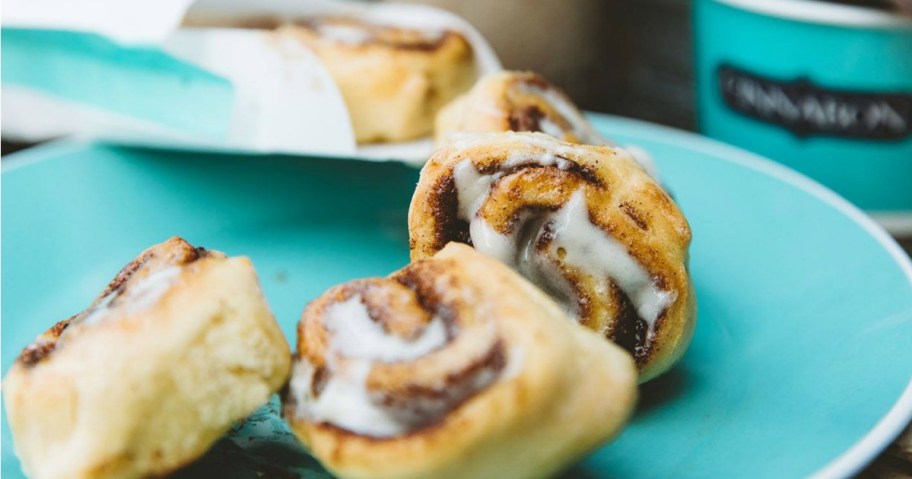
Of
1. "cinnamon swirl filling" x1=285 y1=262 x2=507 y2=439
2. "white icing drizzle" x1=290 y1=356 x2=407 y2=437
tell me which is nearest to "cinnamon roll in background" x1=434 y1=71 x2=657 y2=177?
"cinnamon swirl filling" x1=285 y1=262 x2=507 y2=439

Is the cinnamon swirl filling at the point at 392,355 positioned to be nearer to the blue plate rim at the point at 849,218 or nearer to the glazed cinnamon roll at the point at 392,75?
the blue plate rim at the point at 849,218

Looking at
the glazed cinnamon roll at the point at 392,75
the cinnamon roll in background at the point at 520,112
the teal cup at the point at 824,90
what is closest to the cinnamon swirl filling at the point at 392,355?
the cinnamon roll in background at the point at 520,112

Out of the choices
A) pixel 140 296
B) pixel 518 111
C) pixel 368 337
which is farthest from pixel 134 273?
pixel 518 111

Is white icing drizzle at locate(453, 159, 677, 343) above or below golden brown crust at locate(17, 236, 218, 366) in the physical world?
below

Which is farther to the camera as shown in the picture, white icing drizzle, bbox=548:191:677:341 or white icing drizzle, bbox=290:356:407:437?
white icing drizzle, bbox=548:191:677:341

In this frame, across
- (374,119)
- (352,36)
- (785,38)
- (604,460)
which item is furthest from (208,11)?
(604,460)

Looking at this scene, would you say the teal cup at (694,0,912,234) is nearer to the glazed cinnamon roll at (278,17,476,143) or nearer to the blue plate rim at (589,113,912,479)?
the blue plate rim at (589,113,912,479)

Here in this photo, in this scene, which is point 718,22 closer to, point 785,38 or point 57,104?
point 785,38

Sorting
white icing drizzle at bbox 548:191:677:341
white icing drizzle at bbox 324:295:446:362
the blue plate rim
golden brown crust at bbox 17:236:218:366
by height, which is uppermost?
golden brown crust at bbox 17:236:218:366
